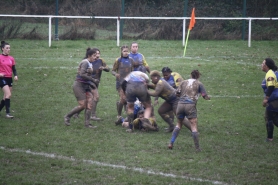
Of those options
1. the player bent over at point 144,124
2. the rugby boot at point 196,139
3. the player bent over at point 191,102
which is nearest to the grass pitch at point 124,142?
the rugby boot at point 196,139

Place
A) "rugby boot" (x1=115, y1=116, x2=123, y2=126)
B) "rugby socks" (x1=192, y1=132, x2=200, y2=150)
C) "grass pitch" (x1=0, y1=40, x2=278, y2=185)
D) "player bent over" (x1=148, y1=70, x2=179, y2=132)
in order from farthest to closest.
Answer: "rugby boot" (x1=115, y1=116, x2=123, y2=126) → "player bent over" (x1=148, y1=70, x2=179, y2=132) → "rugby socks" (x1=192, y1=132, x2=200, y2=150) → "grass pitch" (x1=0, y1=40, x2=278, y2=185)

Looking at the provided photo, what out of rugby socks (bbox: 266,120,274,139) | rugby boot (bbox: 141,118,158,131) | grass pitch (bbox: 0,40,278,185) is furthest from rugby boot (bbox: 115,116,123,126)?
rugby socks (bbox: 266,120,274,139)

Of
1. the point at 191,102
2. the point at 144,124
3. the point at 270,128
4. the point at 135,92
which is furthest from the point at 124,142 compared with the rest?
the point at 270,128

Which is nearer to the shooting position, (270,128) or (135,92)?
(270,128)

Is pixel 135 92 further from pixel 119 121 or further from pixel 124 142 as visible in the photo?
pixel 124 142

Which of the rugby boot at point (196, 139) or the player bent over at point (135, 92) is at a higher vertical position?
the player bent over at point (135, 92)

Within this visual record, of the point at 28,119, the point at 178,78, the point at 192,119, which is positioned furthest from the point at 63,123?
the point at 192,119

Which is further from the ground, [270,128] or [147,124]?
[270,128]

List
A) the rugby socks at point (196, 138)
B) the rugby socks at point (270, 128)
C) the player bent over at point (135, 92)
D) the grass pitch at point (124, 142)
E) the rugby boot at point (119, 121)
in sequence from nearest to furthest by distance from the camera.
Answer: the grass pitch at point (124, 142) < the rugby socks at point (196, 138) < the rugby socks at point (270, 128) < the player bent over at point (135, 92) < the rugby boot at point (119, 121)

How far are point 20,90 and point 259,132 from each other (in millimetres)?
7833

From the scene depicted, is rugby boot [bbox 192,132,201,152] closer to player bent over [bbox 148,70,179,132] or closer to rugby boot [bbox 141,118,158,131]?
player bent over [bbox 148,70,179,132]

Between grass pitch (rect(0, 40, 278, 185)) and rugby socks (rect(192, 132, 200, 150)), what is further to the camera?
rugby socks (rect(192, 132, 200, 150))

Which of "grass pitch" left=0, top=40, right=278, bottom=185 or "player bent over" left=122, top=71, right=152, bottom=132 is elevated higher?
"player bent over" left=122, top=71, right=152, bottom=132

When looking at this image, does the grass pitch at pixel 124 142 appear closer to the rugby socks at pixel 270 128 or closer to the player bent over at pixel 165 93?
the rugby socks at pixel 270 128
